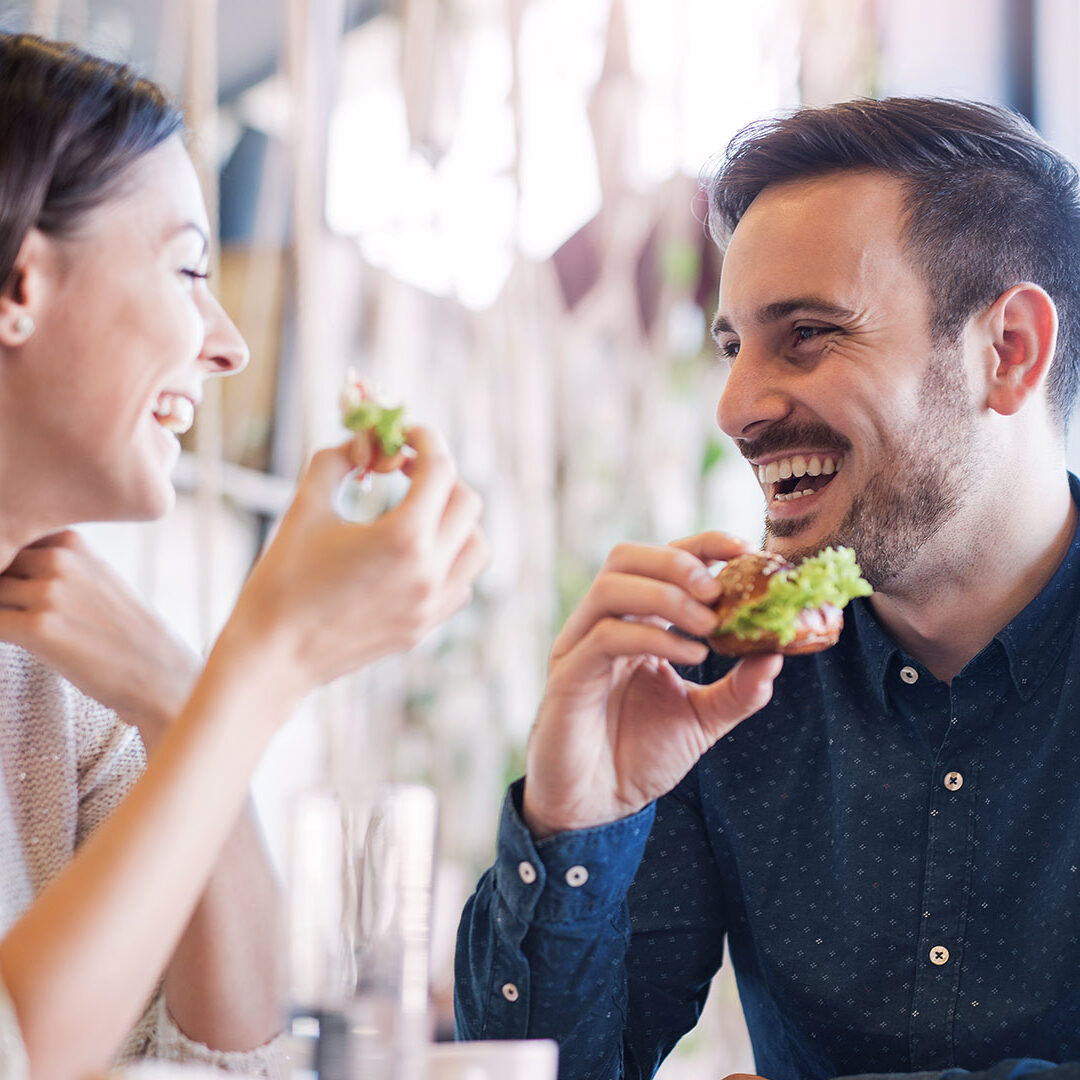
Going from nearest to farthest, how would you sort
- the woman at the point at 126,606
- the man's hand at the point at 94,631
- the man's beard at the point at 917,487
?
the woman at the point at 126,606 < the man's hand at the point at 94,631 < the man's beard at the point at 917,487

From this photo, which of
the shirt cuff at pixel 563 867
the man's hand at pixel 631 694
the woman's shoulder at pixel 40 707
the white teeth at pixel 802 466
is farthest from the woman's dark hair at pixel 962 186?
the woman's shoulder at pixel 40 707

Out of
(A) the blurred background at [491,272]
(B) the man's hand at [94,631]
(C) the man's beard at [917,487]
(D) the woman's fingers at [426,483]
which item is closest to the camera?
(D) the woman's fingers at [426,483]

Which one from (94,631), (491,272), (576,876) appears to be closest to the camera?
Result: (94,631)

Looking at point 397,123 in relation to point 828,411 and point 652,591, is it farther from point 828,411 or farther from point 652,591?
point 652,591

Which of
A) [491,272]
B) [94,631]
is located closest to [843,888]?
[94,631]

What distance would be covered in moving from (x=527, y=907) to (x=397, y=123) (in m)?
2.41

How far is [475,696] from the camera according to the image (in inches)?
135

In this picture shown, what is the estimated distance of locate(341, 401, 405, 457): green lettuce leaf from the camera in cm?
111

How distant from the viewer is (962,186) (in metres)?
Answer: 1.79

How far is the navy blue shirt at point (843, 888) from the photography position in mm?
1473

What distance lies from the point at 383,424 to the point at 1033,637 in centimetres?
100

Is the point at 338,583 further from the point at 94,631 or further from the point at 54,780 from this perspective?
the point at 54,780

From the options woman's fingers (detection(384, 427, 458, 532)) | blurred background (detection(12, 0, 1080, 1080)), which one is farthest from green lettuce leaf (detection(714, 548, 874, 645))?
blurred background (detection(12, 0, 1080, 1080))

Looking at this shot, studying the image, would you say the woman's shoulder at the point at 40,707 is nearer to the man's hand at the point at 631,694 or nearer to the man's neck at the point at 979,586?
the man's hand at the point at 631,694
